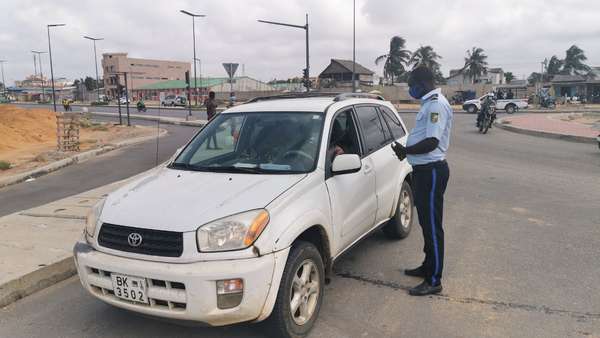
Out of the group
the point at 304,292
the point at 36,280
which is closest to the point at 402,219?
the point at 304,292

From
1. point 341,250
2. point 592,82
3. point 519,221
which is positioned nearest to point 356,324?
point 341,250

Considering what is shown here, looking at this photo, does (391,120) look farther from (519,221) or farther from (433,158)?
(519,221)

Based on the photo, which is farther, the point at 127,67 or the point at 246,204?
the point at 127,67

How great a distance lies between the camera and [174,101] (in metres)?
66.3

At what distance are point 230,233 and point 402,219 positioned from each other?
3056mm

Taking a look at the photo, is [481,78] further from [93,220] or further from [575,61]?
[93,220]

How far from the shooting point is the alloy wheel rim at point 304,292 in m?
3.39

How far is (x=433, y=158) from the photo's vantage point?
4094mm

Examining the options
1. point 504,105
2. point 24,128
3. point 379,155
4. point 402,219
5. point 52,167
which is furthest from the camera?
point 504,105

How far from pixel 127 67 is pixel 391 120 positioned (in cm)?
12088

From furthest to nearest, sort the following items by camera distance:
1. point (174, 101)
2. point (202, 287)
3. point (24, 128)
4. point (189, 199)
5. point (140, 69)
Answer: point (140, 69), point (174, 101), point (24, 128), point (189, 199), point (202, 287)

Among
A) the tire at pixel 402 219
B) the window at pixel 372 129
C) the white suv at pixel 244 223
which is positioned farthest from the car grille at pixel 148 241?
the tire at pixel 402 219

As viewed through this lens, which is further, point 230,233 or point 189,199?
point 189,199

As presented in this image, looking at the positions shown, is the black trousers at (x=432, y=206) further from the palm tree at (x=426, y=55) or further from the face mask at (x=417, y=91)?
the palm tree at (x=426, y=55)
